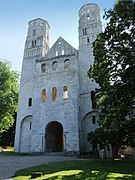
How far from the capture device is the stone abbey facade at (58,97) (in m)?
26.5

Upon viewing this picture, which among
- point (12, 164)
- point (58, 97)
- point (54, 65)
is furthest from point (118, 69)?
point (54, 65)

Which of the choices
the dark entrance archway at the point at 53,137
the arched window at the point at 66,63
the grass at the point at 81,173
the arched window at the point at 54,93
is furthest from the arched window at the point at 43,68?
the grass at the point at 81,173

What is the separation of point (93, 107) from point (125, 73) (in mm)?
15258

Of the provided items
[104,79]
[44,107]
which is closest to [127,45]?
[104,79]

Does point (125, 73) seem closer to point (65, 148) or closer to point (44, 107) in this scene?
point (65, 148)

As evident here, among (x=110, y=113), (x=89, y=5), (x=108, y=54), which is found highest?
(x=89, y=5)

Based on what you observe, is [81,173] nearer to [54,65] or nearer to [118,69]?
[118,69]

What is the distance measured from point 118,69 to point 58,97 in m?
15.5

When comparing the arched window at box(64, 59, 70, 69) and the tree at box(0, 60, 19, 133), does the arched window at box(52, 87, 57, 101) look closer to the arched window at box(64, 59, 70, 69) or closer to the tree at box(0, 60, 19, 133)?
the arched window at box(64, 59, 70, 69)

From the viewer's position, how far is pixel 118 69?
13.9 meters

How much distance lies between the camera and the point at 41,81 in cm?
3047

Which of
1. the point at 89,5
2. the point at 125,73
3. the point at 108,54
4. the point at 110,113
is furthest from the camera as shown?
the point at 89,5

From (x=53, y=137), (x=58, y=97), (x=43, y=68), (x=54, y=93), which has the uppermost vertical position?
(x=43, y=68)

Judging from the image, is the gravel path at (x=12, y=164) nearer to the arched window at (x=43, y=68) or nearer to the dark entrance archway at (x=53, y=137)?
the dark entrance archway at (x=53, y=137)
